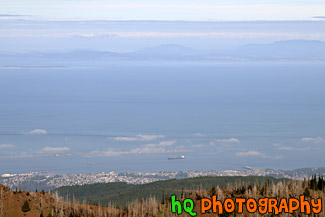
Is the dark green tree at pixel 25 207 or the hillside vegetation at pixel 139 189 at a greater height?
the hillside vegetation at pixel 139 189

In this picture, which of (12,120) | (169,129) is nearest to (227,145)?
(169,129)

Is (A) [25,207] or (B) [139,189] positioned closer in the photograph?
(A) [25,207]

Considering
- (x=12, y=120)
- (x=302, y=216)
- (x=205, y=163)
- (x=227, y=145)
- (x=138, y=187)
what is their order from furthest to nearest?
1. (x=12, y=120)
2. (x=227, y=145)
3. (x=205, y=163)
4. (x=138, y=187)
5. (x=302, y=216)

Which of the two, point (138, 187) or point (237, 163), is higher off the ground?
point (237, 163)

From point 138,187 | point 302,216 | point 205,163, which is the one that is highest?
point 205,163

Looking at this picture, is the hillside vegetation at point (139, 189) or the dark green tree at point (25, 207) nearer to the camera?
the dark green tree at point (25, 207)

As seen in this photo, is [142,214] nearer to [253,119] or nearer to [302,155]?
[302,155]

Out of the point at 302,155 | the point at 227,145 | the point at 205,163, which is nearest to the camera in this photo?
the point at 205,163

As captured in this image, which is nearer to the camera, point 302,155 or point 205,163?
point 205,163

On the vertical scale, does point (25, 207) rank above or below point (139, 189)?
below

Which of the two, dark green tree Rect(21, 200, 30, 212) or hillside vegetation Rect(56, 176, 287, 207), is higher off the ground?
hillside vegetation Rect(56, 176, 287, 207)

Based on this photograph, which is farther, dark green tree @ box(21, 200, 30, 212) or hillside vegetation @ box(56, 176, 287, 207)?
hillside vegetation @ box(56, 176, 287, 207)
